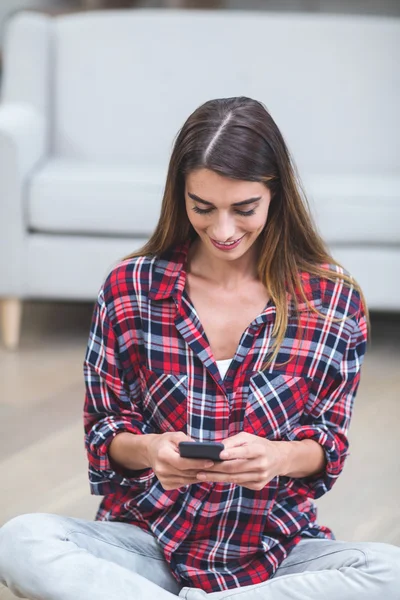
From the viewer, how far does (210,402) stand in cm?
129

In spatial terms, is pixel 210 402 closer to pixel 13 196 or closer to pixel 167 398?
pixel 167 398

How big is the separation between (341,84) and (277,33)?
27 centimetres

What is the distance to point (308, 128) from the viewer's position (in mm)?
3143

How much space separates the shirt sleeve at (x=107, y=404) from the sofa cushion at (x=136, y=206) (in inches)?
52.2

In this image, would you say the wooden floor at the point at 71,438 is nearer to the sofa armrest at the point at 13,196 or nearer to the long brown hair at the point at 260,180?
the sofa armrest at the point at 13,196

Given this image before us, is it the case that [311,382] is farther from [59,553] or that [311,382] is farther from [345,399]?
[59,553]

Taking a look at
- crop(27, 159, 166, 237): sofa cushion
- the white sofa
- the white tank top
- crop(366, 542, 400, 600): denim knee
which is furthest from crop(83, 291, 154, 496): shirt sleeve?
the white sofa

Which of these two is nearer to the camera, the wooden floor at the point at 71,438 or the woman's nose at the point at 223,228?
the woman's nose at the point at 223,228

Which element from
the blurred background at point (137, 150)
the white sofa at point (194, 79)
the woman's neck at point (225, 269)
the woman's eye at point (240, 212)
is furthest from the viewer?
the white sofa at point (194, 79)

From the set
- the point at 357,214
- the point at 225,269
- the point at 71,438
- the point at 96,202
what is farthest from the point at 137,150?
the point at 225,269

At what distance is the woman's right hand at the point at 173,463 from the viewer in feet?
3.81

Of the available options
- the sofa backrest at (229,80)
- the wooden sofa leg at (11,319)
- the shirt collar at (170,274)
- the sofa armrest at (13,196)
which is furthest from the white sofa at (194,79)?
the shirt collar at (170,274)

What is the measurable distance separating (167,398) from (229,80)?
2.04 meters

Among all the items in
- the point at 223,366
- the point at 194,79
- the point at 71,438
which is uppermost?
the point at 194,79
